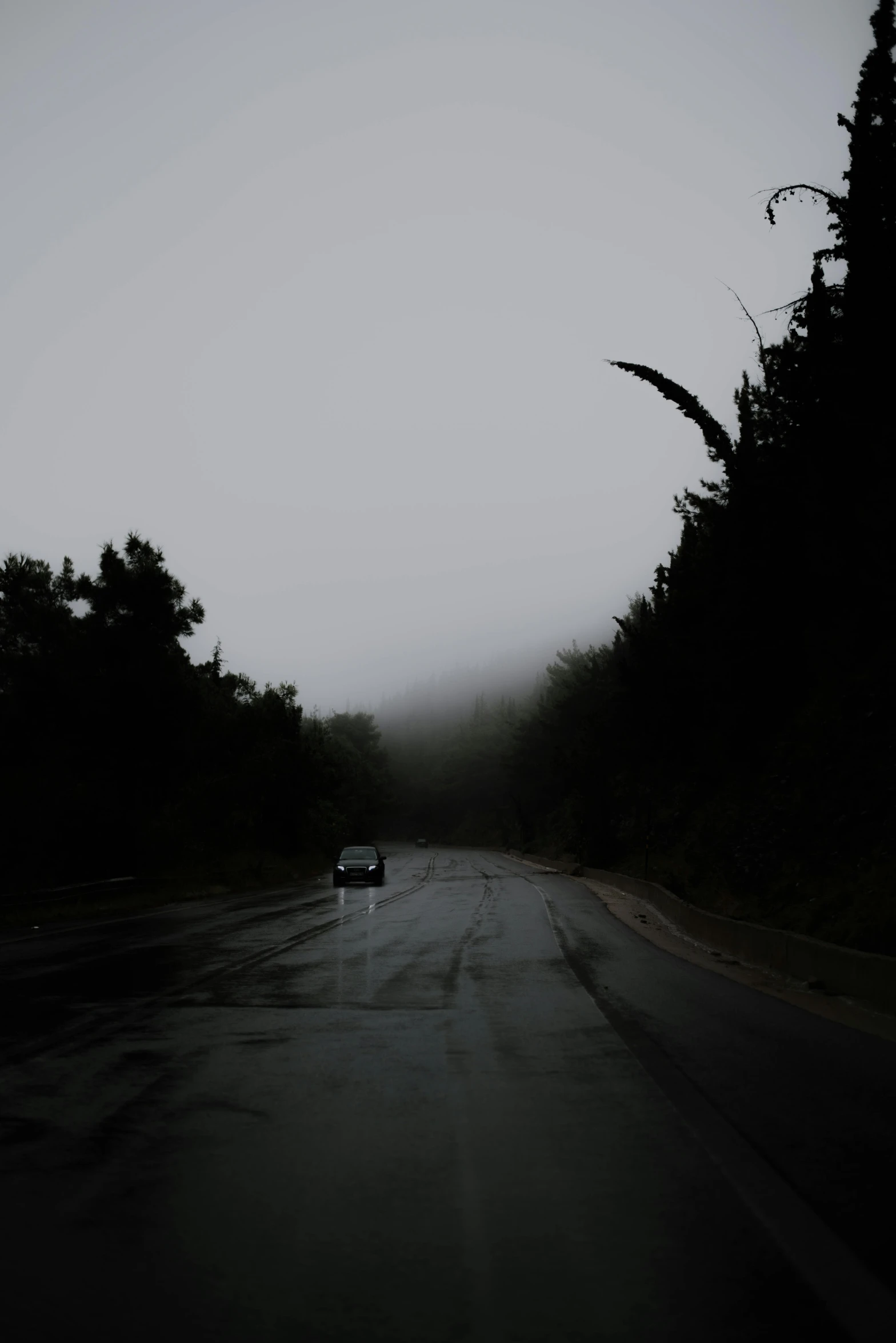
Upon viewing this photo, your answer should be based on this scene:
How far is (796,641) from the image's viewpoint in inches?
1463

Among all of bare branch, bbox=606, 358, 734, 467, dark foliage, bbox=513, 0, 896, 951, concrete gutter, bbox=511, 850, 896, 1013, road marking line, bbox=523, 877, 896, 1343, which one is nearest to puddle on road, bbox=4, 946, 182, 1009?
road marking line, bbox=523, 877, 896, 1343

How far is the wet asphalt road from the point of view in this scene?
400 cm

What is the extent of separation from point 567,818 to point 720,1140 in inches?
3372

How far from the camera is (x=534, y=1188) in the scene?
5359mm

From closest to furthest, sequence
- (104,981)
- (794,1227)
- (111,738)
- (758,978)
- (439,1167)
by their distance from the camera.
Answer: (794,1227), (439,1167), (104,981), (758,978), (111,738)

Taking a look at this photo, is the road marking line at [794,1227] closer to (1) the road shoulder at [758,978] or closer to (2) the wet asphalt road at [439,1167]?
(2) the wet asphalt road at [439,1167]

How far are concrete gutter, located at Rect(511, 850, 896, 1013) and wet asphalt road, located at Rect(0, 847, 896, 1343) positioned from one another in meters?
1.06

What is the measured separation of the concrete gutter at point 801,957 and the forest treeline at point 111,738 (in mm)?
29291

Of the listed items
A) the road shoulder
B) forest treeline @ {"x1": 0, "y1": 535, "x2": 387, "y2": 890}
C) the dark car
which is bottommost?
the road shoulder

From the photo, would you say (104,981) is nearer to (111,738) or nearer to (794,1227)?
(794,1227)

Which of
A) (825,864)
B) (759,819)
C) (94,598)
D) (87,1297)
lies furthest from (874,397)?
(94,598)

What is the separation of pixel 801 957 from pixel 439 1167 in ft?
34.2

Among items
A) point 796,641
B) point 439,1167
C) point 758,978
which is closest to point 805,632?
point 796,641

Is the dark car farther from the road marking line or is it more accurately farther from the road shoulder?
the road marking line
